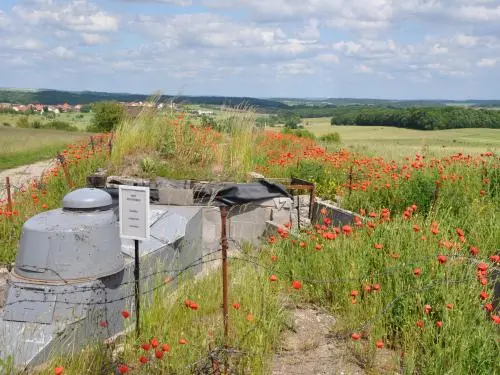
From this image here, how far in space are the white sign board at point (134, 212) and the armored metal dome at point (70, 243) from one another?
0.46 metres

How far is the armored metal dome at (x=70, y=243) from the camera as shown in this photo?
3957 millimetres

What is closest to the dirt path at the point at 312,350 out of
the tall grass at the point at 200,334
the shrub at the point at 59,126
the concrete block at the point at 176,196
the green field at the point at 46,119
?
the tall grass at the point at 200,334

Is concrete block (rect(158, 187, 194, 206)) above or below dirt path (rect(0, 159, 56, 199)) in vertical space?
above

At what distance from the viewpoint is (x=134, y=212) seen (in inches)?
145

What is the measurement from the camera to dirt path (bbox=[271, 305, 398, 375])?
3.38m

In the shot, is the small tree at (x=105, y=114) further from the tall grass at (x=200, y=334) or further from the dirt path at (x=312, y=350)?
the dirt path at (x=312, y=350)

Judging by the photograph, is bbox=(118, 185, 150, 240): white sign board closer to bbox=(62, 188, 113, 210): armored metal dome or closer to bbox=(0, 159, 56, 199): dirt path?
bbox=(62, 188, 113, 210): armored metal dome

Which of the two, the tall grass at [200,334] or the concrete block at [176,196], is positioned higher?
the concrete block at [176,196]

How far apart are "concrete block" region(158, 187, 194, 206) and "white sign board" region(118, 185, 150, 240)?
4017 millimetres

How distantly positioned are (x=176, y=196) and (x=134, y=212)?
409 cm

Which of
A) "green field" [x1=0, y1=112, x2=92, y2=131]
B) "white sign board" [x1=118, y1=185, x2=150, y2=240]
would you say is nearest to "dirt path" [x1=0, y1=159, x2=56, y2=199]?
"white sign board" [x1=118, y1=185, x2=150, y2=240]

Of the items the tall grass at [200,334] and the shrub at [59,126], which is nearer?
the tall grass at [200,334]

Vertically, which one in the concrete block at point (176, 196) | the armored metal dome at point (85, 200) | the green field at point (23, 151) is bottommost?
the green field at point (23, 151)

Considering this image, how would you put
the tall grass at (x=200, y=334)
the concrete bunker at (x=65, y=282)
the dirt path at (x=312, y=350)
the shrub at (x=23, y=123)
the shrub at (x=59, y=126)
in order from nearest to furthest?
the tall grass at (x=200, y=334) → the dirt path at (x=312, y=350) → the concrete bunker at (x=65, y=282) → the shrub at (x=23, y=123) → the shrub at (x=59, y=126)
